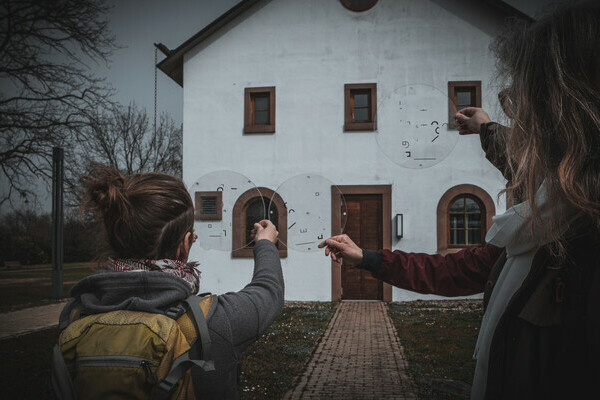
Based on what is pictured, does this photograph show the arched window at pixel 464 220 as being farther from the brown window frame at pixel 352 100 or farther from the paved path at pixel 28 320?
the paved path at pixel 28 320

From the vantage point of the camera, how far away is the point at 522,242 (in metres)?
1.27

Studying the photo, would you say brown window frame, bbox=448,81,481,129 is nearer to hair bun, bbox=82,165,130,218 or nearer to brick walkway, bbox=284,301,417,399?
brick walkway, bbox=284,301,417,399

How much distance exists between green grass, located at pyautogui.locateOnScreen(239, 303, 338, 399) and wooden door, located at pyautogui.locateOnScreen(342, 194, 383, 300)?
1612 millimetres

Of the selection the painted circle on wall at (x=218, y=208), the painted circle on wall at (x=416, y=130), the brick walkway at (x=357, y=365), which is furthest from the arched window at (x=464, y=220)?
the painted circle on wall at (x=218, y=208)

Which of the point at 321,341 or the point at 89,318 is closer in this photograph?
the point at 89,318

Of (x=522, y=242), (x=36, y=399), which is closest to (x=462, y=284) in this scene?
(x=522, y=242)

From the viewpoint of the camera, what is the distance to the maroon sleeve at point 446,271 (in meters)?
2.00

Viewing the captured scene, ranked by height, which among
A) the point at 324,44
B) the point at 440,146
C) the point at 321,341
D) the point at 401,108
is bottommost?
the point at 321,341

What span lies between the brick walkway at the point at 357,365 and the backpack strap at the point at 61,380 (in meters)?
3.58

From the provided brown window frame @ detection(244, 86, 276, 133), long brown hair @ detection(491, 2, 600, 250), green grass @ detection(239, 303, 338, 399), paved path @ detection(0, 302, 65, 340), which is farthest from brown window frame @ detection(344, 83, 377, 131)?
long brown hair @ detection(491, 2, 600, 250)

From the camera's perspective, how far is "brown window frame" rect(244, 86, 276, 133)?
35.4 ft

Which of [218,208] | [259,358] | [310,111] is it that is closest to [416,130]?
[218,208]

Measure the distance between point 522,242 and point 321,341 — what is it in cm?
629

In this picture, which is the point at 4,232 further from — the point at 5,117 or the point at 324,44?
the point at 324,44
